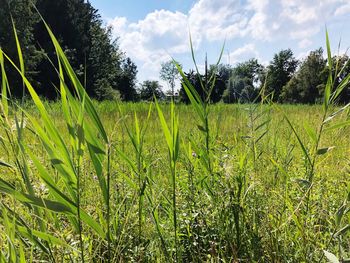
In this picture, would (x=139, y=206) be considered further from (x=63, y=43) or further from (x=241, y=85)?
(x=63, y=43)

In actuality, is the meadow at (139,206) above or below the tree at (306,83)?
below

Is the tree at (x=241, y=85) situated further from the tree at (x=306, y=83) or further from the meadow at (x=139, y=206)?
the tree at (x=306, y=83)

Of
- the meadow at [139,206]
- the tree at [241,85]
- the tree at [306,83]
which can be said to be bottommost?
the meadow at [139,206]

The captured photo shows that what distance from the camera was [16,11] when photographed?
877 inches

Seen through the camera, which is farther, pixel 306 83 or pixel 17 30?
pixel 306 83

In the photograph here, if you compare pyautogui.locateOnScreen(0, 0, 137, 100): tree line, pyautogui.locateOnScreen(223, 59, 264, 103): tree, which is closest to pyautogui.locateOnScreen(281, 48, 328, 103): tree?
pyautogui.locateOnScreen(0, 0, 137, 100): tree line

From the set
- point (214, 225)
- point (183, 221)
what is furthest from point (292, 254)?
point (183, 221)

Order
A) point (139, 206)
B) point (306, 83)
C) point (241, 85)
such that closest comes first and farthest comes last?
point (139, 206), point (241, 85), point (306, 83)

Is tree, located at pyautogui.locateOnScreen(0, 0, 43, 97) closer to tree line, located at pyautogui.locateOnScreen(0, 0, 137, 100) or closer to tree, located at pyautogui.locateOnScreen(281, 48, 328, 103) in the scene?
tree line, located at pyautogui.locateOnScreen(0, 0, 137, 100)

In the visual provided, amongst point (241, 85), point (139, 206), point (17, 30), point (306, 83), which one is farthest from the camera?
point (306, 83)

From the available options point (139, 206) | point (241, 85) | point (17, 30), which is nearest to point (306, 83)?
point (17, 30)

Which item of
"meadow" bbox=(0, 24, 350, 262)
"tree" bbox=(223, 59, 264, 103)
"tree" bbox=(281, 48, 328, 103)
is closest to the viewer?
"meadow" bbox=(0, 24, 350, 262)

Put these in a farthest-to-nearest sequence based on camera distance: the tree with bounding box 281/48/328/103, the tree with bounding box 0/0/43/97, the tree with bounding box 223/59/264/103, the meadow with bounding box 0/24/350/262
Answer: the tree with bounding box 281/48/328/103, the tree with bounding box 0/0/43/97, the tree with bounding box 223/59/264/103, the meadow with bounding box 0/24/350/262

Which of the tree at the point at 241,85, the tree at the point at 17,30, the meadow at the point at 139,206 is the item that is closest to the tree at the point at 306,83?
the tree at the point at 17,30
